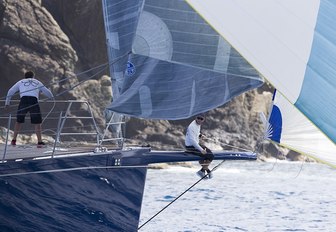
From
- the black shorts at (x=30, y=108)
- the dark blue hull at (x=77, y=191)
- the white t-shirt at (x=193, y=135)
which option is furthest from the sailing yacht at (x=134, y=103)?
the black shorts at (x=30, y=108)

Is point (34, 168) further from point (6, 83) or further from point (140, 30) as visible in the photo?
point (6, 83)

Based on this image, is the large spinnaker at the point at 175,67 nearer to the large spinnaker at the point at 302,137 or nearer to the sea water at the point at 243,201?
the large spinnaker at the point at 302,137

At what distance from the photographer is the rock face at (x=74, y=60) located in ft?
118

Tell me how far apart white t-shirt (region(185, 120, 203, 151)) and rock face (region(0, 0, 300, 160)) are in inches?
876

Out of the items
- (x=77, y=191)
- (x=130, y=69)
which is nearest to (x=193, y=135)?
(x=130, y=69)

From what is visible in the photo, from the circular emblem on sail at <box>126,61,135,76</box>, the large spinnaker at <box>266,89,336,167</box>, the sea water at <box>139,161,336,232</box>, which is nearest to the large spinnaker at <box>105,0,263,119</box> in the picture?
the circular emblem on sail at <box>126,61,135,76</box>

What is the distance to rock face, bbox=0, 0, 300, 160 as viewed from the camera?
35875mm

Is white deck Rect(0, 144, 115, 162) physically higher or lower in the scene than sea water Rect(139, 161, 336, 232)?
higher

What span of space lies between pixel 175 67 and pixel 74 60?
26.3 m

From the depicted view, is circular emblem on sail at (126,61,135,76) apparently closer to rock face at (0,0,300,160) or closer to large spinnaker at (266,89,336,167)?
large spinnaker at (266,89,336,167)

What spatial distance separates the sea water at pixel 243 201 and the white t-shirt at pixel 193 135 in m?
0.99

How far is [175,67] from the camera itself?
11.6m

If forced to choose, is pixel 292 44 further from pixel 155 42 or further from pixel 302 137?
pixel 155 42

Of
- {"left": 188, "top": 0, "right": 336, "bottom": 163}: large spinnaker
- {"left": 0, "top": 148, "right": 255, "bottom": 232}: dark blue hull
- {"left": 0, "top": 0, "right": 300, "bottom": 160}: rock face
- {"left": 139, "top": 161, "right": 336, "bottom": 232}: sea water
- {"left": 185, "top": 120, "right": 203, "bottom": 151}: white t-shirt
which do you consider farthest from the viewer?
{"left": 0, "top": 0, "right": 300, "bottom": 160}: rock face
